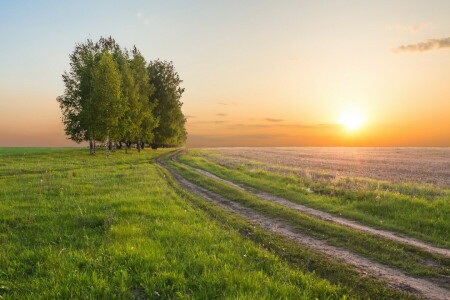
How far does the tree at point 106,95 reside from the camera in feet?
153

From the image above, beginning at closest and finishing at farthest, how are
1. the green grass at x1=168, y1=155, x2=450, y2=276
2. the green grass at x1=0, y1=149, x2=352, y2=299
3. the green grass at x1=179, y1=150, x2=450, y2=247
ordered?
Answer: the green grass at x1=0, y1=149, x2=352, y2=299
the green grass at x1=168, y1=155, x2=450, y2=276
the green grass at x1=179, y1=150, x2=450, y2=247

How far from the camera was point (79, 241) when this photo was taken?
8625 mm

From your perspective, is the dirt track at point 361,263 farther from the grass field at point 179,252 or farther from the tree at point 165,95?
→ the tree at point 165,95

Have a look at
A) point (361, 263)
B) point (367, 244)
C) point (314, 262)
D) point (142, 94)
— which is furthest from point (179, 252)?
point (142, 94)

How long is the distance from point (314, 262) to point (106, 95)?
47.3 metres

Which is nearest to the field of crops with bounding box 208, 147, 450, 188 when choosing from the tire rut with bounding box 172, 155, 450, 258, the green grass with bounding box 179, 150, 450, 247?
the green grass with bounding box 179, 150, 450, 247

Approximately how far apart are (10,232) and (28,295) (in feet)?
17.4

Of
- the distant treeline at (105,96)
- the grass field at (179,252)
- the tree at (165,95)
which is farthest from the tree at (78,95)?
the grass field at (179,252)

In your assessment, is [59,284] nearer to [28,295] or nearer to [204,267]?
[28,295]

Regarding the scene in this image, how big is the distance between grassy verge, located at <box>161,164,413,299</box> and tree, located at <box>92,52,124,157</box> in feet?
139

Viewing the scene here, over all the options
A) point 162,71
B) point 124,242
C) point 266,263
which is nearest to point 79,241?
point 124,242

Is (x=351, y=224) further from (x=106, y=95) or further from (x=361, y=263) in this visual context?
(x=106, y=95)

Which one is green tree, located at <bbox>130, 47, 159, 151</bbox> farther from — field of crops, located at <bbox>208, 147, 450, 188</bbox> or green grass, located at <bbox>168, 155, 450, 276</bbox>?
green grass, located at <bbox>168, 155, 450, 276</bbox>

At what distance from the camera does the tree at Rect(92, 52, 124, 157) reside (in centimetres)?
4662
